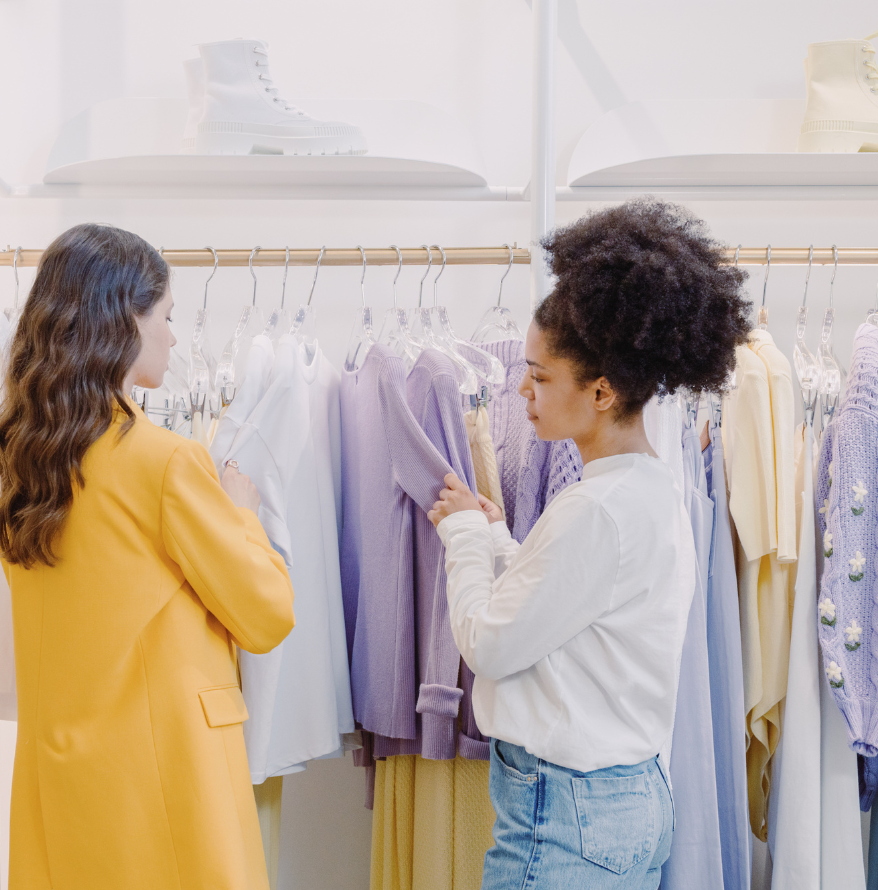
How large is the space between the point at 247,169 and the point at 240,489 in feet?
2.39

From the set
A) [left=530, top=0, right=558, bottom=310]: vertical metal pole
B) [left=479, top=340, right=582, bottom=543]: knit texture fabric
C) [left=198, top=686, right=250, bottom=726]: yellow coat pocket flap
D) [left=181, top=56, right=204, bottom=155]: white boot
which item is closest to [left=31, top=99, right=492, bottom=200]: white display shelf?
[left=181, top=56, right=204, bottom=155]: white boot

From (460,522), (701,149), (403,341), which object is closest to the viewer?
(460,522)

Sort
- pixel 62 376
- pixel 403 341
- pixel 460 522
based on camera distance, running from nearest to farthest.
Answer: pixel 62 376 → pixel 460 522 → pixel 403 341

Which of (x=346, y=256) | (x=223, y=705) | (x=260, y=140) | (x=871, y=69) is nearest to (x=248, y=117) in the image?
(x=260, y=140)

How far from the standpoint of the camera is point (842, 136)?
1645 mm

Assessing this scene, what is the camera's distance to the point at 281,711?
4.30 feet

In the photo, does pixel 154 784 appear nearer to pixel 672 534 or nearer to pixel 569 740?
pixel 569 740

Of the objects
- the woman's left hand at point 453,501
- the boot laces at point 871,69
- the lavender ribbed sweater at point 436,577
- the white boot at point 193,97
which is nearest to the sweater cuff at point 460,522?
the woman's left hand at point 453,501

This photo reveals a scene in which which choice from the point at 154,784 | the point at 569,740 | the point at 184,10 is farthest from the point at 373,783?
the point at 184,10

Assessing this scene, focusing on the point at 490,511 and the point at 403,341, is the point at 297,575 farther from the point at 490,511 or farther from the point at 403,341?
the point at 403,341

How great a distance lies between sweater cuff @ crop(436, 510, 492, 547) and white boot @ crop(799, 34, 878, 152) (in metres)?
1.10

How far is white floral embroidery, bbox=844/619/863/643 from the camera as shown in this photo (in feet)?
4.26

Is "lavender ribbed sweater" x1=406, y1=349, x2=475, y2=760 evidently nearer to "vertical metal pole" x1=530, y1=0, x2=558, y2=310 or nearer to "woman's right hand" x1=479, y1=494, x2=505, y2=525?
"woman's right hand" x1=479, y1=494, x2=505, y2=525

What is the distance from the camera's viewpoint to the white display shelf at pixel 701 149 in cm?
171
